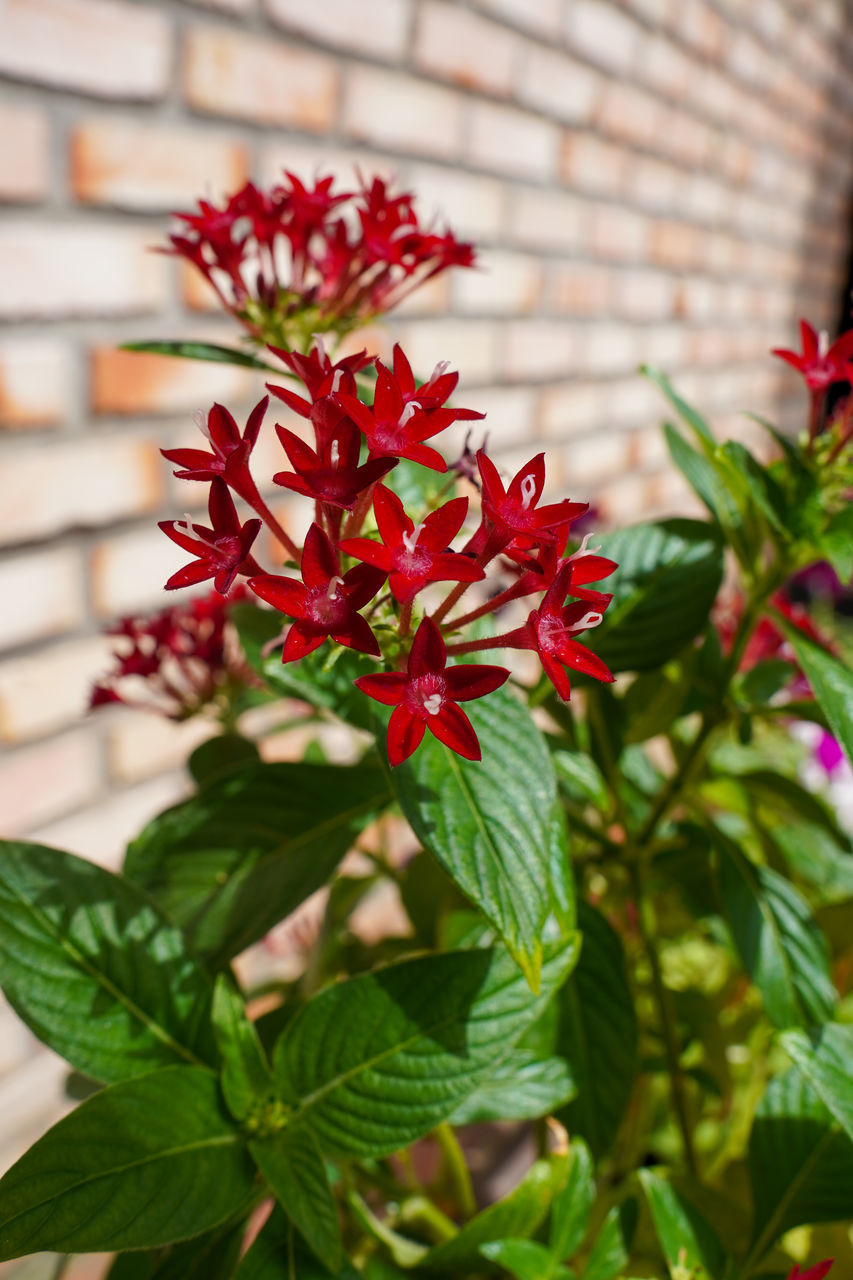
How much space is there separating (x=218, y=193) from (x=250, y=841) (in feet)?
2.26

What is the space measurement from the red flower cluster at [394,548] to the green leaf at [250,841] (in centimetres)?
17

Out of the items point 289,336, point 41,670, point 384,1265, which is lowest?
point 384,1265

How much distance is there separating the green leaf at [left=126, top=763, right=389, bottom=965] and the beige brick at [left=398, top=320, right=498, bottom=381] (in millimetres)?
749

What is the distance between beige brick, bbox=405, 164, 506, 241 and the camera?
1146 millimetres

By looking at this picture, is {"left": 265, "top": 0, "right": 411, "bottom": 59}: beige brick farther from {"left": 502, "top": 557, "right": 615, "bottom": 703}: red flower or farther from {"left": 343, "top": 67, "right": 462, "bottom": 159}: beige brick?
{"left": 502, "top": 557, "right": 615, "bottom": 703}: red flower

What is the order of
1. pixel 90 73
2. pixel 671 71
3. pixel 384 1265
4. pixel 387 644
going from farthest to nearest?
1. pixel 671 71
2. pixel 90 73
3. pixel 384 1265
4. pixel 387 644

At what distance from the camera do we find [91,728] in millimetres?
961

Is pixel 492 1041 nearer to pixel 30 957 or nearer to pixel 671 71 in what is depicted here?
pixel 30 957

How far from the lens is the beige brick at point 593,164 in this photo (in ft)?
4.66

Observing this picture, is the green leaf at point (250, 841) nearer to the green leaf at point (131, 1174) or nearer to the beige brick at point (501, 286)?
the green leaf at point (131, 1174)

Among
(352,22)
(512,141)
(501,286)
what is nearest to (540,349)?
(501,286)

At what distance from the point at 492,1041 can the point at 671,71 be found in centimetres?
170

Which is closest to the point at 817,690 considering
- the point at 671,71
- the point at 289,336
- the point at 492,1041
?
the point at 492,1041

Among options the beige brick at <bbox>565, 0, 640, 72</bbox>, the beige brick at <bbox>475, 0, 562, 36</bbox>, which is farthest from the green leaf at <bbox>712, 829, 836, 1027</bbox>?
the beige brick at <bbox>565, 0, 640, 72</bbox>
